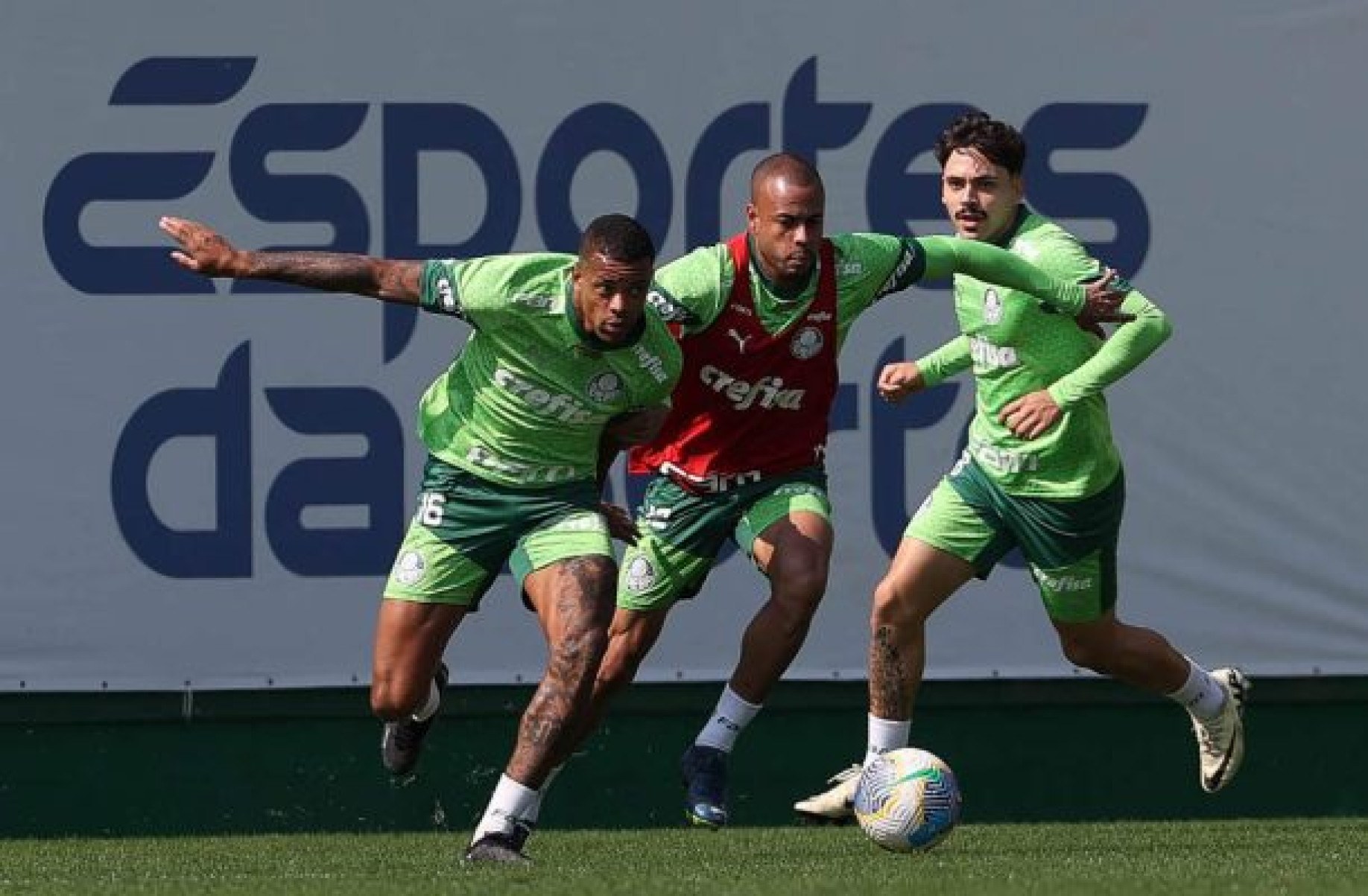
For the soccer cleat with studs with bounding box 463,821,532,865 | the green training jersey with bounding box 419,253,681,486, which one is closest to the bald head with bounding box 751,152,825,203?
the green training jersey with bounding box 419,253,681,486

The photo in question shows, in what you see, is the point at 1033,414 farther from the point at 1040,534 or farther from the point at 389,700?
the point at 389,700

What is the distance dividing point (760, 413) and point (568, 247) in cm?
254

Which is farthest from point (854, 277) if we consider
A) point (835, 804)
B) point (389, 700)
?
point (389, 700)

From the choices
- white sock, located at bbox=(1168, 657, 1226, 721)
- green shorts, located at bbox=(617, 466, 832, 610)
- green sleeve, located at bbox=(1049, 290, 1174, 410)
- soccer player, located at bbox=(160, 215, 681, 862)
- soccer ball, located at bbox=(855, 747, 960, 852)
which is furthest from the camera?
white sock, located at bbox=(1168, 657, 1226, 721)

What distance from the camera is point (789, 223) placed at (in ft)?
34.4

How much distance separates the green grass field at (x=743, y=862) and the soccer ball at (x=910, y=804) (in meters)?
0.08

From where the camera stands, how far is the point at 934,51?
13445mm

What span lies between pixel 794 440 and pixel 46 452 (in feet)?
11.7

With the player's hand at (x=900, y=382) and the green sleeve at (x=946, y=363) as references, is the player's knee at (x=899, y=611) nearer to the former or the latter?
the player's hand at (x=900, y=382)

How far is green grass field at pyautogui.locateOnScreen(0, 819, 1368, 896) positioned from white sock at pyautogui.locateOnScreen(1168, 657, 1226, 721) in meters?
0.47

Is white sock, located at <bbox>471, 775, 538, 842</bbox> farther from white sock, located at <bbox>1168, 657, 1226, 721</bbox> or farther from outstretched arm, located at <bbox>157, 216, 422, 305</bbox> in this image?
white sock, located at <bbox>1168, 657, 1226, 721</bbox>

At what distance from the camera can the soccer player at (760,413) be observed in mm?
10617

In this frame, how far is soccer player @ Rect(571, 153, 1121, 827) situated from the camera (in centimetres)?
1062

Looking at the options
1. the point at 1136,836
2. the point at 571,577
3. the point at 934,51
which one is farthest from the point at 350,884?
the point at 934,51
